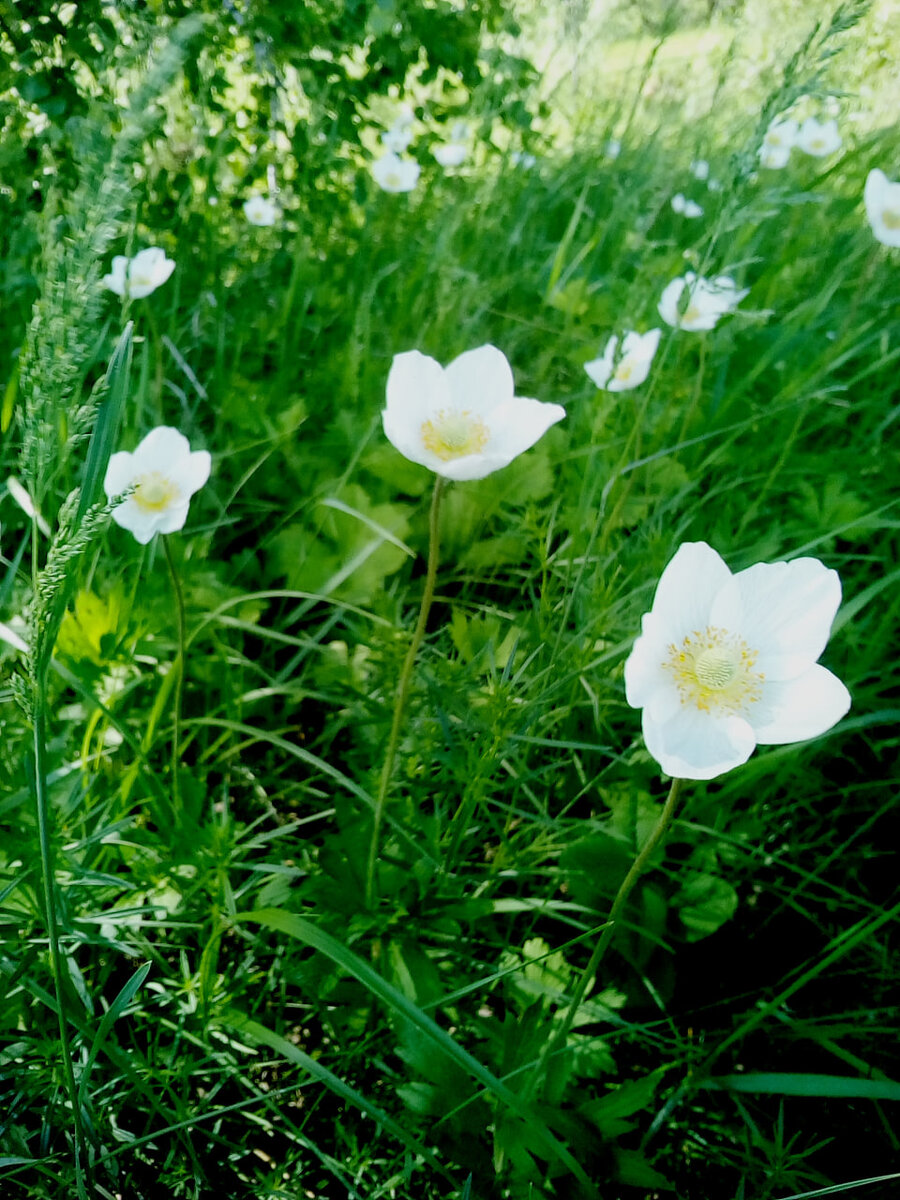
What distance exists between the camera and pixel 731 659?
0.73 meters

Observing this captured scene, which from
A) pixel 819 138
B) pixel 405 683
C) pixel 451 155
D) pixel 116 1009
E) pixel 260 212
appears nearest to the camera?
pixel 116 1009

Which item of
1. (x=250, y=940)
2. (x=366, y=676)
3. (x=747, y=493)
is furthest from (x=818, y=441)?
(x=250, y=940)

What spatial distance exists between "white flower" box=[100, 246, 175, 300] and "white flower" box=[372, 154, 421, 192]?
1.26 meters

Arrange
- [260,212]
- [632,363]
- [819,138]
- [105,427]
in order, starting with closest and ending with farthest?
1. [105,427]
2. [632,363]
3. [260,212]
4. [819,138]

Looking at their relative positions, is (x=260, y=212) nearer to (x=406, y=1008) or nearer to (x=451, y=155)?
(x=451, y=155)

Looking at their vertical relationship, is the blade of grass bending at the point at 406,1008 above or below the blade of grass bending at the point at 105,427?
below

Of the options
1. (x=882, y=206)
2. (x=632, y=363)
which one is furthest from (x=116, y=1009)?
(x=882, y=206)

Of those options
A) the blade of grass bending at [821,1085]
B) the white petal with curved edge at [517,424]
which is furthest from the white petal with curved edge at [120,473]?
the blade of grass bending at [821,1085]

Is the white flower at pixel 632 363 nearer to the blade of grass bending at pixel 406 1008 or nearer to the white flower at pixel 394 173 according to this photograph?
the blade of grass bending at pixel 406 1008

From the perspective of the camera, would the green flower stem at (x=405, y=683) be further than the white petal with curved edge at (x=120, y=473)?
No

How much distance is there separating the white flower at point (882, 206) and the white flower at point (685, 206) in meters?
1.02

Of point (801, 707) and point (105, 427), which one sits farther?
point (801, 707)

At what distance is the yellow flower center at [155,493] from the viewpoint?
3.49ft

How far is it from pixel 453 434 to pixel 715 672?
0.42m
